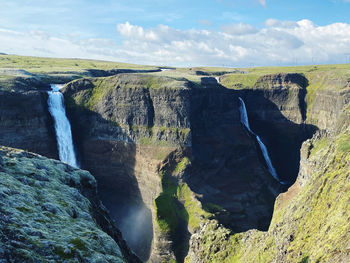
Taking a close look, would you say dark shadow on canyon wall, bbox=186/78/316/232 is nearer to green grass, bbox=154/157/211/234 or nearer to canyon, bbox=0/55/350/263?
canyon, bbox=0/55/350/263

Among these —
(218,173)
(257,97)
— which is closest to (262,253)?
(218,173)

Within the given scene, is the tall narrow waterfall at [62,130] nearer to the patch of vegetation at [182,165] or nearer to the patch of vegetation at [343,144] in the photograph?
the patch of vegetation at [182,165]

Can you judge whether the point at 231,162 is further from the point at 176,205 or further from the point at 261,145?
the point at 176,205

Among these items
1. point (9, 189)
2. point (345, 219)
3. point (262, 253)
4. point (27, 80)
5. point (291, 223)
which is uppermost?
point (27, 80)

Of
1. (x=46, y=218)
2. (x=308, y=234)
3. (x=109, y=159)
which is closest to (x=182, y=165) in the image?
(x=109, y=159)

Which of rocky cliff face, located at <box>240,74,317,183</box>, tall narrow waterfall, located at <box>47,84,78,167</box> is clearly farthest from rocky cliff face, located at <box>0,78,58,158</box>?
rocky cliff face, located at <box>240,74,317,183</box>

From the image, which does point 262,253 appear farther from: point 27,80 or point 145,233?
point 27,80
